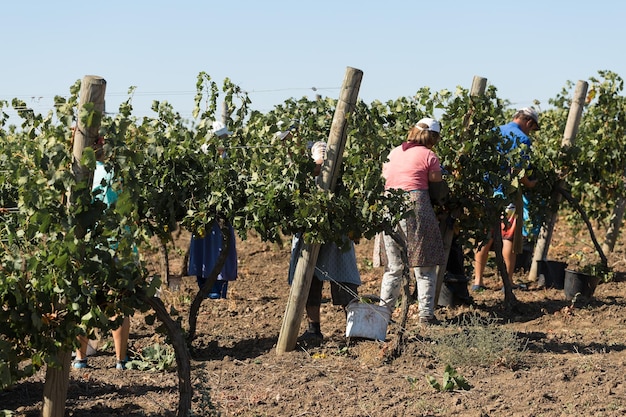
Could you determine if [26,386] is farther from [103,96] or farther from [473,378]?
[473,378]

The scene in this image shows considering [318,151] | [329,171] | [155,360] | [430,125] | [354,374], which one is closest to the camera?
[354,374]

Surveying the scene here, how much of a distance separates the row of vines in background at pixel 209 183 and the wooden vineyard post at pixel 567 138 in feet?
0.43

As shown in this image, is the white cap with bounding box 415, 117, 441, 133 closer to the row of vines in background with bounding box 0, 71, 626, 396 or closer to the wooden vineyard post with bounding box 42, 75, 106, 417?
the row of vines in background with bounding box 0, 71, 626, 396

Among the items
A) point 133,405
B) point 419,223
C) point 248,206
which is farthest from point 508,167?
point 133,405

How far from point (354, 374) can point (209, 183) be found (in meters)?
1.52

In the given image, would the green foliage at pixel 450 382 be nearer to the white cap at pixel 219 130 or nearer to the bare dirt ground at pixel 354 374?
the bare dirt ground at pixel 354 374

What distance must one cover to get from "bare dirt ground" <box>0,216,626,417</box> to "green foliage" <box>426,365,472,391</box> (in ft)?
0.17

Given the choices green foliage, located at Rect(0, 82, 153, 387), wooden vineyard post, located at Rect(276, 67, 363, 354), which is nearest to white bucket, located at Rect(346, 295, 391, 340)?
wooden vineyard post, located at Rect(276, 67, 363, 354)

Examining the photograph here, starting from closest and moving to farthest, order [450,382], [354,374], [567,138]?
1. [450,382]
2. [354,374]
3. [567,138]

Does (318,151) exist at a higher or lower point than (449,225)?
higher

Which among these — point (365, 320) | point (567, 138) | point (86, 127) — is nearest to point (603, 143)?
point (567, 138)

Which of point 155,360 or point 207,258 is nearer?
point 155,360

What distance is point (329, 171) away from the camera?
616 cm

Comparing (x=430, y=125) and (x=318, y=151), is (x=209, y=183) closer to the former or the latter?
(x=318, y=151)
